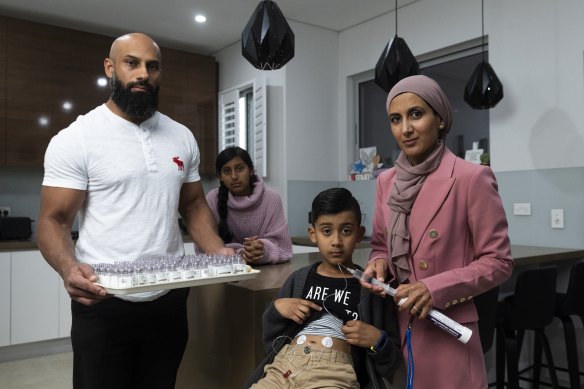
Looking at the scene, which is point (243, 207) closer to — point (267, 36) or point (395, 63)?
point (267, 36)

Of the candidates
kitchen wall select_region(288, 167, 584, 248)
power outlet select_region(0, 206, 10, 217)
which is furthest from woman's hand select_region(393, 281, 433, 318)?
power outlet select_region(0, 206, 10, 217)

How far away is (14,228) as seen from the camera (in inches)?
151

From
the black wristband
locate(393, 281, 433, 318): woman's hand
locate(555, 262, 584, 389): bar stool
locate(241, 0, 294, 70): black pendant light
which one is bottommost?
locate(555, 262, 584, 389): bar stool

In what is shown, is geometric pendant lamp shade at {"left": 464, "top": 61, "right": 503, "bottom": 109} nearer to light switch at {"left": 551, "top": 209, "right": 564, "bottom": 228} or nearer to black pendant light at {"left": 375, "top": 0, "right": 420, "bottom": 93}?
black pendant light at {"left": 375, "top": 0, "right": 420, "bottom": 93}

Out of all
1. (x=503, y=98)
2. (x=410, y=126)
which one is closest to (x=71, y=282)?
(x=410, y=126)

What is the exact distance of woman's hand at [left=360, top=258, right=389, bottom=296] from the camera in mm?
1187

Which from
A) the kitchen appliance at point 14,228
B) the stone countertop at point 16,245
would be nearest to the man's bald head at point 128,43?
the stone countertop at point 16,245

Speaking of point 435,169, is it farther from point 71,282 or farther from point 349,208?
point 71,282

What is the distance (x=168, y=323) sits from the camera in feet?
5.03

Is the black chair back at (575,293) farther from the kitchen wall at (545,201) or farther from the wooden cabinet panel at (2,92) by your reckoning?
the wooden cabinet panel at (2,92)

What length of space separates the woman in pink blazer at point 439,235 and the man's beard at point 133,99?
0.70 meters

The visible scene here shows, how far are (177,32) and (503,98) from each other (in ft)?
8.88

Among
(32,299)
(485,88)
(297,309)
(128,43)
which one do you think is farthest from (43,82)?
(297,309)

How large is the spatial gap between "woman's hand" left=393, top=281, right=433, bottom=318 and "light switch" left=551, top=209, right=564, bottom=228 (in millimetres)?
2356
